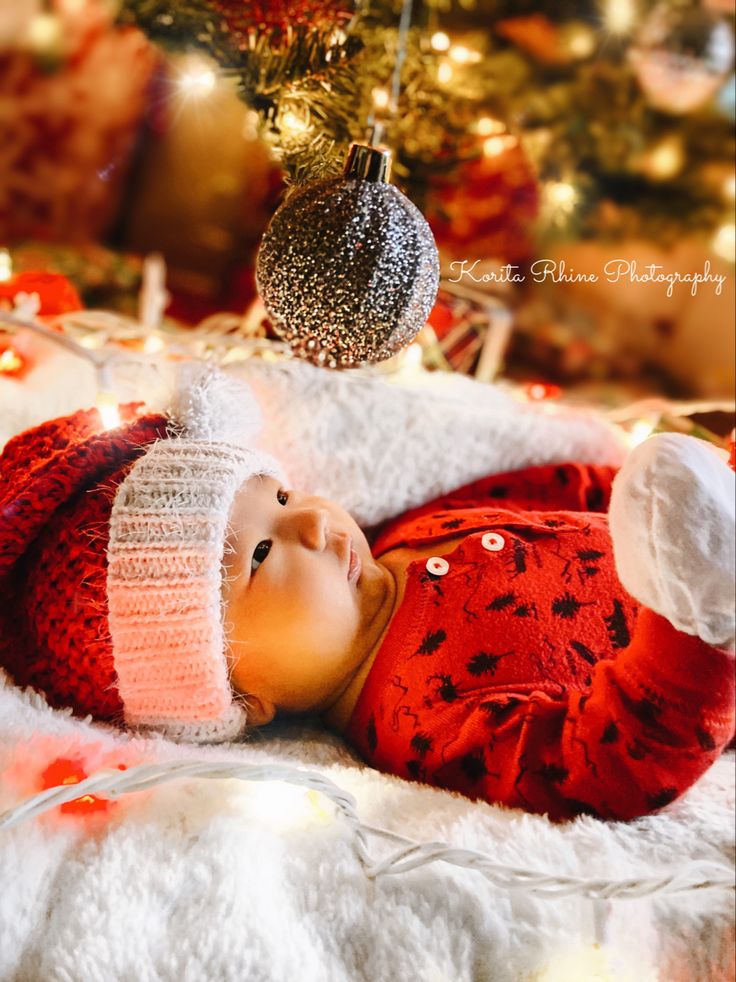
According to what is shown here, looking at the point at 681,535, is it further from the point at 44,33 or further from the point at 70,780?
the point at 44,33

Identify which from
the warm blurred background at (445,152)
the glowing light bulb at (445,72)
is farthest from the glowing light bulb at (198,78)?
the glowing light bulb at (445,72)

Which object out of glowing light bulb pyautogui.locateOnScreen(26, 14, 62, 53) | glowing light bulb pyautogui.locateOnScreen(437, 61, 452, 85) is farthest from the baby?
glowing light bulb pyautogui.locateOnScreen(26, 14, 62, 53)

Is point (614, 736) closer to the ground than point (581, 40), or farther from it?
closer to the ground

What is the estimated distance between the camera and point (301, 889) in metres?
0.61

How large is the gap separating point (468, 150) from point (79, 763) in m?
0.85

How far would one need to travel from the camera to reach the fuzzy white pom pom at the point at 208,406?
84cm

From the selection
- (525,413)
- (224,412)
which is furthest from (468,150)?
(224,412)

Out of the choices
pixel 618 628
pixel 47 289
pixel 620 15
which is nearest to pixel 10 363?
pixel 47 289

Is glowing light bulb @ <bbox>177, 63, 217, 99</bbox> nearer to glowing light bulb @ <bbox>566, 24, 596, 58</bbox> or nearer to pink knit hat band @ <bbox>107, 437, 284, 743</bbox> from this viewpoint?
pink knit hat band @ <bbox>107, 437, 284, 743</bbox>

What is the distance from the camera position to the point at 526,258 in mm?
1844

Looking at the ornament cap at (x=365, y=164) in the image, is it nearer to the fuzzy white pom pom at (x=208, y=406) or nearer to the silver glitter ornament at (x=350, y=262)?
the silver glitter ornament at (x=350, y=262)

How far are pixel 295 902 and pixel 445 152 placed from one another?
86cm

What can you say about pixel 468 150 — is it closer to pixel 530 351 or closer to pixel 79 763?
pixel 79 763

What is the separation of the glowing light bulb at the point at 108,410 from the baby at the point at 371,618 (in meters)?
0.01
